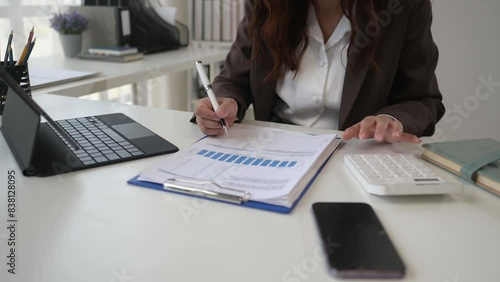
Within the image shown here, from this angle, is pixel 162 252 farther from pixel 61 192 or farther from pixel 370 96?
pixel 370 96

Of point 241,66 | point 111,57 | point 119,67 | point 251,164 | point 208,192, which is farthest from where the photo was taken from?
point 111,57

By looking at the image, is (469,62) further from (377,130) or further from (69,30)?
(69,30)

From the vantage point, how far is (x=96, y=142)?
2.65 ft

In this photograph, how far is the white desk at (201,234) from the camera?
44 cm

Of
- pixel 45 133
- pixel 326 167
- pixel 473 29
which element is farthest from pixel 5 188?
pixel 473 29

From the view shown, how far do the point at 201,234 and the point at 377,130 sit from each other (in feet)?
1.39

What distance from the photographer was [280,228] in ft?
1.72

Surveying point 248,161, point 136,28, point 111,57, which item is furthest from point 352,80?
point 136,28

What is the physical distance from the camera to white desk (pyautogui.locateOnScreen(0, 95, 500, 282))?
0.44 m

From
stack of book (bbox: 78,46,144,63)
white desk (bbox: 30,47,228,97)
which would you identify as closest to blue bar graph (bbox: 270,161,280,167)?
white desk (bbox: 30,47,228,97)

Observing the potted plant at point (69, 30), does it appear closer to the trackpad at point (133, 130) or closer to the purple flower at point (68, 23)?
the purple flower at point (68, 23)

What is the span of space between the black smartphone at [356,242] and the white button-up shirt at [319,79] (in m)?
0.56

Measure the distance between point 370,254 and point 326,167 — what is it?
29cm

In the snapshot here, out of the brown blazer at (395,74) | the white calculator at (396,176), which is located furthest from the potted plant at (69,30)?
the white calculator at (396,176)
